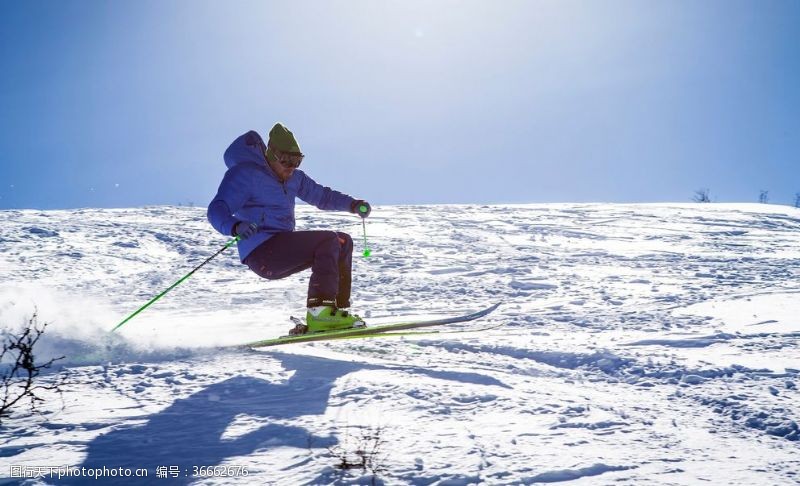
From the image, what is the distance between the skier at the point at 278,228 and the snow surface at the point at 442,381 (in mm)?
419

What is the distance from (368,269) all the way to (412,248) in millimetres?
2460

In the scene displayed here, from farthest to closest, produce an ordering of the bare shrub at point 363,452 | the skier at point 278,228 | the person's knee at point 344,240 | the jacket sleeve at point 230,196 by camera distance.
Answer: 1. the person's knee at point 344,240
2. the skier at point 278,228
3. the jacket sleeve at point 230,196
4. the bare shrub at point 363,452

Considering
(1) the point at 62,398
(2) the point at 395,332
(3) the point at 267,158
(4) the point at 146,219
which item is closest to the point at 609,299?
(2) the point at 395,332

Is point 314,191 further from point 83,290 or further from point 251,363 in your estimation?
point 83,290

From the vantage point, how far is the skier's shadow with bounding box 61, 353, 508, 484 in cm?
211

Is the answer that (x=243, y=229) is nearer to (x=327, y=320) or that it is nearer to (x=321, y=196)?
(x=327, y=320)

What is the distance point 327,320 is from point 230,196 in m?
1.39

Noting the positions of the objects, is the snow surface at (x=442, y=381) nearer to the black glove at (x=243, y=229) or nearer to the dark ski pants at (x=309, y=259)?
the dark ski pants at (x=309, y=259)

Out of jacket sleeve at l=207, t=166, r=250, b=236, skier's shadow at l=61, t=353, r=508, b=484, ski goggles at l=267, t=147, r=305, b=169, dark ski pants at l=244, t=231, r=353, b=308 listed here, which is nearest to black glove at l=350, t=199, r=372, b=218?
dark ski pants at l=244, t=231, r=353, b=308

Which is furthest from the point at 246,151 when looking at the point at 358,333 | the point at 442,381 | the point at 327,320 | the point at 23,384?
the point at 442,381

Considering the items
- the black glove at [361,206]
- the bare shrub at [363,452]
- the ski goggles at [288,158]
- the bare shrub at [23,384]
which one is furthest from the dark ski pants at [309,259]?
the bare shrub at [363,452]

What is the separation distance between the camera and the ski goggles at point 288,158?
4.74 meters

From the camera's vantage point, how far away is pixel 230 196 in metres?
Result: 4.60

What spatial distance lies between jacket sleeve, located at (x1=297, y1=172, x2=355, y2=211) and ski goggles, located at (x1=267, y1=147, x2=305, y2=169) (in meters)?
0.43
